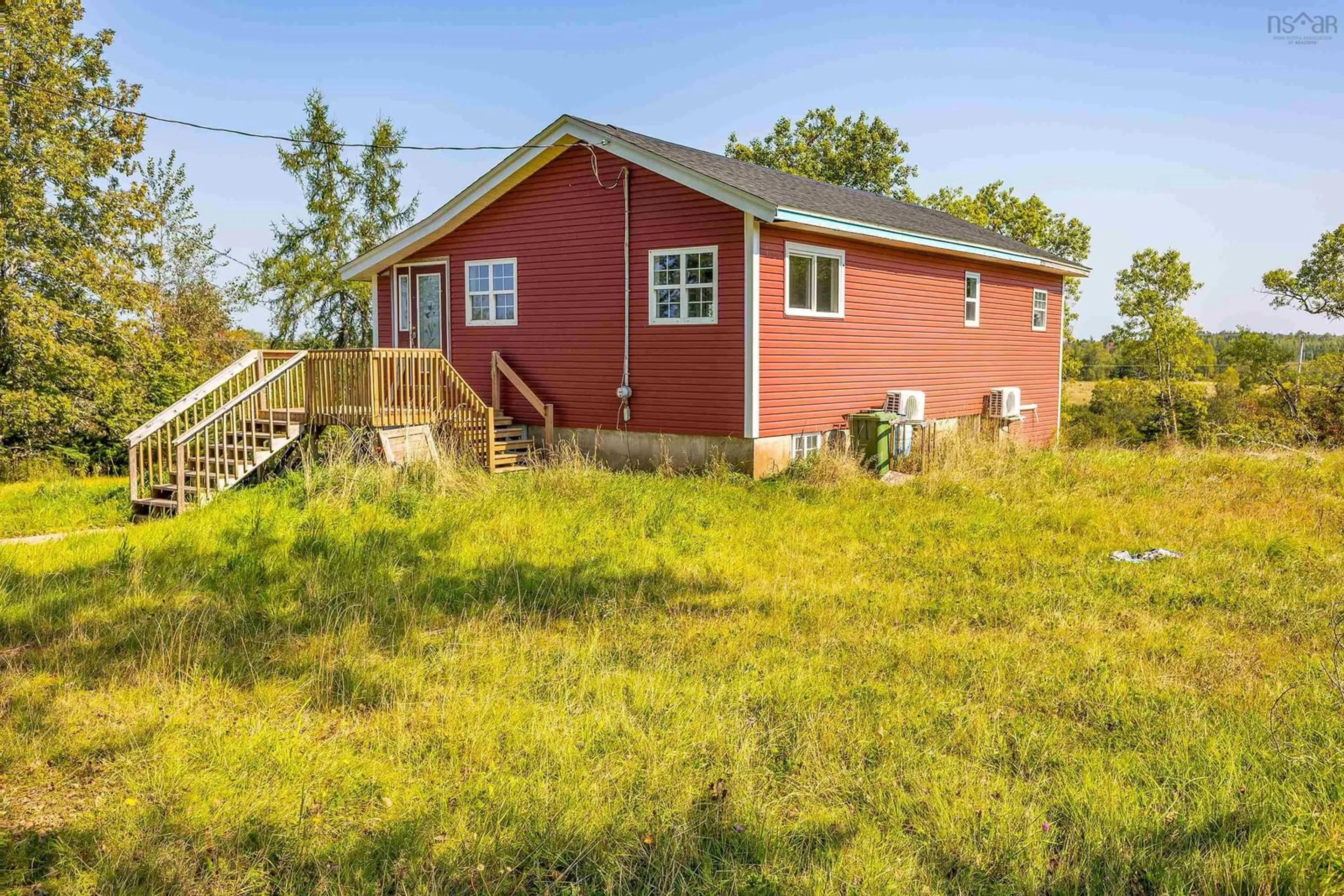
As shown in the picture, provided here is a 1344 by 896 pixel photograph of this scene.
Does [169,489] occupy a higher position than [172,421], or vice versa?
[172,421]

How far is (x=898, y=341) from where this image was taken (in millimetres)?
16484

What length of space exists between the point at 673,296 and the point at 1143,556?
812 cm

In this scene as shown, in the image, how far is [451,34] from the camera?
19.2m

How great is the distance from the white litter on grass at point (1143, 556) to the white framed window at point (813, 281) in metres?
6.71

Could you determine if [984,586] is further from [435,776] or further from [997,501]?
[435,776]

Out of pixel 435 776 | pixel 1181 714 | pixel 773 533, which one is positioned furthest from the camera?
pixel 773 533

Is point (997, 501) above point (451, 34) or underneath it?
underneath

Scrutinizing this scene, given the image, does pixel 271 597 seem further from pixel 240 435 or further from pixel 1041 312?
pixel 1041 312

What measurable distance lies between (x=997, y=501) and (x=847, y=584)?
15.1 ft

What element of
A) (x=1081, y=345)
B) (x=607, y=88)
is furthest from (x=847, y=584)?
(x=1081, y=345)

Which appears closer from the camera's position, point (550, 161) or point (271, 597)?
point (271, 597)

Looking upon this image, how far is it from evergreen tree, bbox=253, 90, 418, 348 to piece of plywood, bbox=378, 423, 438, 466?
20746 mm

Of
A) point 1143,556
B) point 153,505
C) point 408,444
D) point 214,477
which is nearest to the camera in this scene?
point 1143,556

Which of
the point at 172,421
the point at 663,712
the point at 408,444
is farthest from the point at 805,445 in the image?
the point at 663,712
